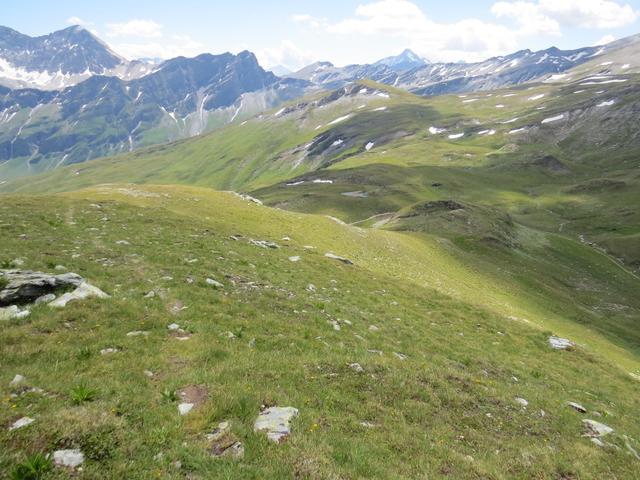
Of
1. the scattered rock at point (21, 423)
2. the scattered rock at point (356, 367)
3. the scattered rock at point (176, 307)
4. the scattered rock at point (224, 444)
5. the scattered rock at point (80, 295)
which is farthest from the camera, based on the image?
the scattered rock at point (176, 307)

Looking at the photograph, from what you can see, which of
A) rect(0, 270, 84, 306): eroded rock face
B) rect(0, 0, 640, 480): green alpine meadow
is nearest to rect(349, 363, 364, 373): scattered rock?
rect(0, 0, 640, 480): green alpine meadow

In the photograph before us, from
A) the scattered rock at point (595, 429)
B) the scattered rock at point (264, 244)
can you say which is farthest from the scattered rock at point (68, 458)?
the scattered rock at point (264, 244)

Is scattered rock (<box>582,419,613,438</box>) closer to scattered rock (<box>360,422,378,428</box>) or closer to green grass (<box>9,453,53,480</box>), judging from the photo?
scattered rock (<box>360,422,378,428</box>)

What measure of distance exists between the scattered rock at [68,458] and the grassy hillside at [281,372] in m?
0.17

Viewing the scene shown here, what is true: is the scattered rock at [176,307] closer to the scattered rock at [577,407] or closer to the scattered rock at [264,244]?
the scattered rock at [264,244]

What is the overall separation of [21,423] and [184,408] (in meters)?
3.75

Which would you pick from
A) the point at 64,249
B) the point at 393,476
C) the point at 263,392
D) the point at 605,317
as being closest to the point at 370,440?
the point at 393,476

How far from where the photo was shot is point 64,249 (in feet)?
87.1

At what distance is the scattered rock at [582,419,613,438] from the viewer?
54.7 ft

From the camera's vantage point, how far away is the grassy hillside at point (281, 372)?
10492mm

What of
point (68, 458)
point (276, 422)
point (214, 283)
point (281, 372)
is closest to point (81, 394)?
point (68, 458)

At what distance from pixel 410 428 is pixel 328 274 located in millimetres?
19755

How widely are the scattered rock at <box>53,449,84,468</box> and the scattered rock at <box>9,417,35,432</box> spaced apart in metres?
1.38

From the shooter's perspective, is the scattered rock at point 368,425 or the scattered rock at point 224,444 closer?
the scattered rock at point 224,444
